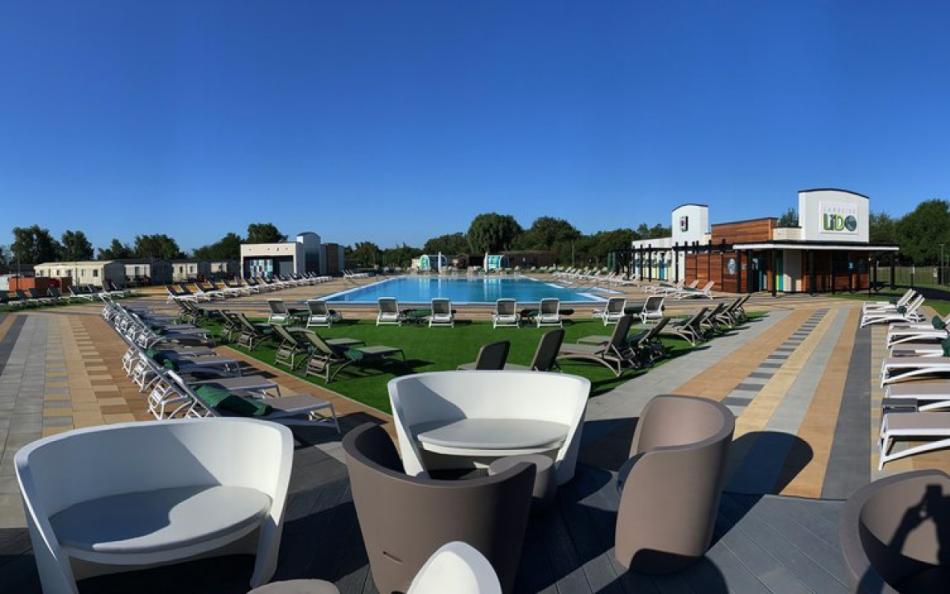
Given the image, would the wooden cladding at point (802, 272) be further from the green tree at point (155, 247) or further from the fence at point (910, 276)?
the green tree at point (155, 247)

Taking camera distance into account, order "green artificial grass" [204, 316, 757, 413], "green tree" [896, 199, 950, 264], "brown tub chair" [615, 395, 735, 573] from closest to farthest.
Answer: "brown tub chair" [615, 395, 735, 573] → "green artificial grass" [204, 316, 757, 413] → "green tree" [896, 199, 950, 264]

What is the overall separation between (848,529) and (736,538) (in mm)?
1309

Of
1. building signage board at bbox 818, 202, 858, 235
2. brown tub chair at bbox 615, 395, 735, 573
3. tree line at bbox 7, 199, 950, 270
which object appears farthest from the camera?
tree line at bbox 7, 199, 950, 270

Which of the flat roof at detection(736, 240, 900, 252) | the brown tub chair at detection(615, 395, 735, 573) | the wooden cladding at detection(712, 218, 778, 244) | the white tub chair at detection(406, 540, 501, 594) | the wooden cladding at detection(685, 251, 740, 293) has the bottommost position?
the brown tub chair at detection(615, 395, 735, 573)

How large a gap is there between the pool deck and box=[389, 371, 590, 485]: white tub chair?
36 centimetres

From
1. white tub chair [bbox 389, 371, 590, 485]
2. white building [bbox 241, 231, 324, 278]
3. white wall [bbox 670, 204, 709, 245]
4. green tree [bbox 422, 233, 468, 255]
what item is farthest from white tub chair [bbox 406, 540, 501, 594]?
green tree [bbox 422, 233, 468, 255]

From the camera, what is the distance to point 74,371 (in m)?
9.40

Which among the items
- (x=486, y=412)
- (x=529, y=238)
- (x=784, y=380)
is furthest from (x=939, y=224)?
(x=486, y=412)

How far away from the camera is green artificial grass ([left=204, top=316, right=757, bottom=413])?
8.03 m

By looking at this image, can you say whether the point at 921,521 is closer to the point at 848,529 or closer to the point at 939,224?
the point at 848,529

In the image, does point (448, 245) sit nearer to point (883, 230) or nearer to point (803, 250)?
point (883, 230)

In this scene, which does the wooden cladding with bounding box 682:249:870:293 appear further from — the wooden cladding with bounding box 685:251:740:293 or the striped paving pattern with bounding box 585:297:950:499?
the striped paving pattern with bounding box 585:297:950:499

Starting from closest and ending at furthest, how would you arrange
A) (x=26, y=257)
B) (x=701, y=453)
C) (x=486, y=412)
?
(x=701, y=453) → (x=486, y=412) → (x=26, y=257)

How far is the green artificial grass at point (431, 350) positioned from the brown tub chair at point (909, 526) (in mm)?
5024
